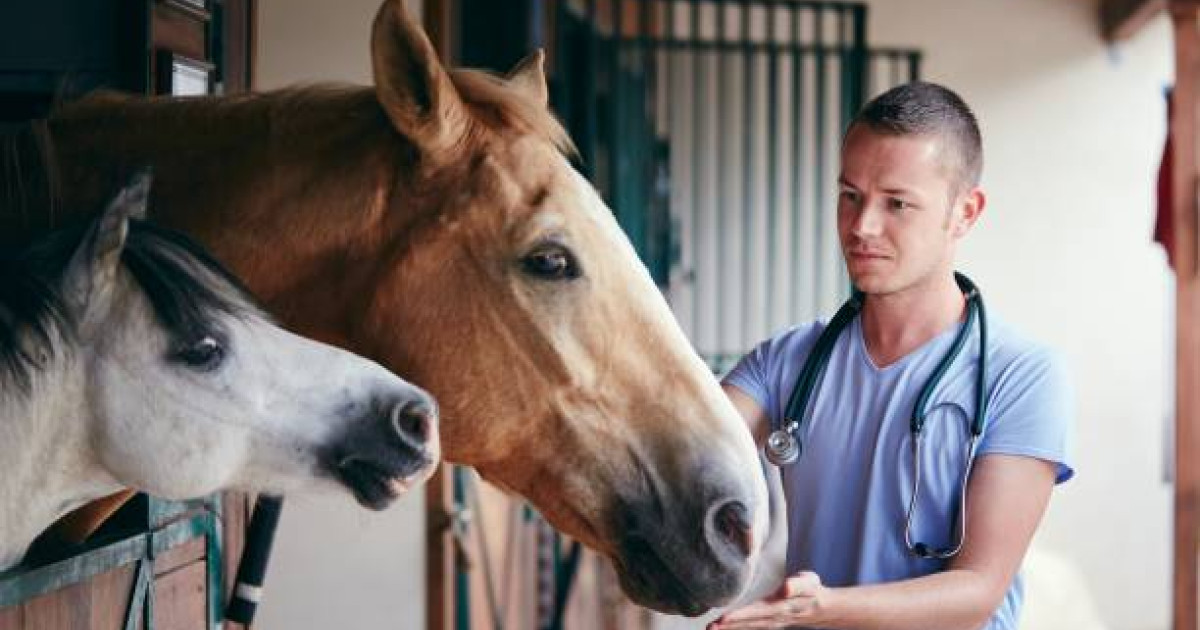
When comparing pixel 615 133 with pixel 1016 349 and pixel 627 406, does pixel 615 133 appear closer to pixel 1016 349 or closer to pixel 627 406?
pixel 1016 349

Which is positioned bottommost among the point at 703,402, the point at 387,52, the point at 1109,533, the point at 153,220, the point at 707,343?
the point at 1109,533

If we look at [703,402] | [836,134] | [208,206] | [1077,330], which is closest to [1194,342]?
[836,134]

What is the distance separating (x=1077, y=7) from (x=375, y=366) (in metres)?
4.90

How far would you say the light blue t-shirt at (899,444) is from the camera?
1532 millimetres

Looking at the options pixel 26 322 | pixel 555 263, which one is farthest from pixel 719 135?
pixel 26 322

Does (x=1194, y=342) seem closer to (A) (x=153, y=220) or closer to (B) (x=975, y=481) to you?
(B) (x=975, y=481)

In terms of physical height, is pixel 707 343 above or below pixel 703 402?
below

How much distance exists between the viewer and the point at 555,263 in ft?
4.40

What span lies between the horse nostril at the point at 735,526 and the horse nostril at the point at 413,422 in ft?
0.98

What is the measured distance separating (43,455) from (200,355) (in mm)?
142

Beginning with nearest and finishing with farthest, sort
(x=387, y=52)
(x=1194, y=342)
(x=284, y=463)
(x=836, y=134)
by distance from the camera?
(x=284, y=463) < (x=387, y=52) < (x=1194, y=342) < (x=836, y=134)

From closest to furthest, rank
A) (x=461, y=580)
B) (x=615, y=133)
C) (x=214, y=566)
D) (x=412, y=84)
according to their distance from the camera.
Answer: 1. (x=412, y=84)
2. (x=214, y=566)
3. (x=461, y=580)
4. (x=615, y=133)

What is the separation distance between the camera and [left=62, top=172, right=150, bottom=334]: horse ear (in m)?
1.13

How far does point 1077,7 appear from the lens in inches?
218
